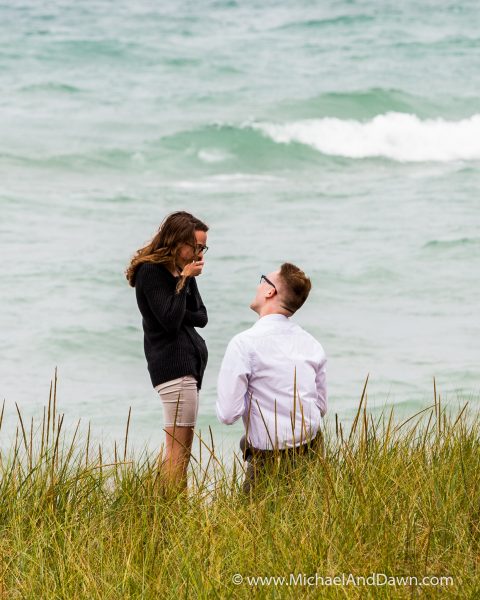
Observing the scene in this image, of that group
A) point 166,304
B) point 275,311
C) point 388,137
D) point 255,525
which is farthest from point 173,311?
point 388,137

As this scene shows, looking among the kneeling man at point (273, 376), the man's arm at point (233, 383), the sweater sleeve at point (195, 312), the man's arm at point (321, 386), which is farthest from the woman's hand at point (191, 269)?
the man's arm at point (321, 386)

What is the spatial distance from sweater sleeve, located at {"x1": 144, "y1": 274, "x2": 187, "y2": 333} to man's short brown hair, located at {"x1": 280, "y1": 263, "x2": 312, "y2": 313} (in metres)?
0.61

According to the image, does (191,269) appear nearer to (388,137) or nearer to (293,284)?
(293,284)

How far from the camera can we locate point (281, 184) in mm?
26484

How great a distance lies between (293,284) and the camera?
460cm

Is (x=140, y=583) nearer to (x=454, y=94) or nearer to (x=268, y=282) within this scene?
(x=268, y=282)

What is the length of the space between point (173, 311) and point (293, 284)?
684 mm

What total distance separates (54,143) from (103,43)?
8502mm

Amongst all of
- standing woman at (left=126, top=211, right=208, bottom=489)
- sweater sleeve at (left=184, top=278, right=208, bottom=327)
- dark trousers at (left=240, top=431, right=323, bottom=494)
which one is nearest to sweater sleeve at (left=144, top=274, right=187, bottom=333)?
standing woman at (left=126, top=211, right=208, bottom=489)

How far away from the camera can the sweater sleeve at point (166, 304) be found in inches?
195

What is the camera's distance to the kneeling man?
14.6ft

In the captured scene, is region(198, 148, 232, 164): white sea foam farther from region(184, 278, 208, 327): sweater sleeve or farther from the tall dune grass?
the tall dune grass

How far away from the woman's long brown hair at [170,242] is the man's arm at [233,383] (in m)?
0.64

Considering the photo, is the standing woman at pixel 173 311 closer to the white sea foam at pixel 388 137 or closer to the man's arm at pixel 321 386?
the man's arm at pixel 321 386
